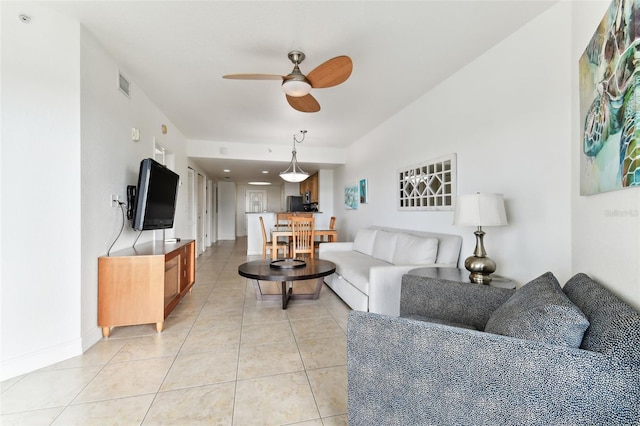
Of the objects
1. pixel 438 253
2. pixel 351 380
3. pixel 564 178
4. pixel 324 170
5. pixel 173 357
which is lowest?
pixel 173 357

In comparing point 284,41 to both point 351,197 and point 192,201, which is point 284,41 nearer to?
point 351,197

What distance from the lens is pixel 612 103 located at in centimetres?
123

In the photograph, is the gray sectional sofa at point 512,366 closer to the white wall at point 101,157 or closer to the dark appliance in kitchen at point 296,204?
the white wall at point 101,157

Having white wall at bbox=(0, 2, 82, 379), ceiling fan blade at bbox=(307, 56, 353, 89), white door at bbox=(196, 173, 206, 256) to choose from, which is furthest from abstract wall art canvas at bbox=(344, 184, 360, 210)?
white wall at bbox=(0, 2, 82, 379)

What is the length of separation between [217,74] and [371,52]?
5.31ft

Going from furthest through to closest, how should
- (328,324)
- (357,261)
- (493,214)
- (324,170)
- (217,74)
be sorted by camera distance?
(324,170) → (357,261) → (217,74) → (328,324) → (493,214)

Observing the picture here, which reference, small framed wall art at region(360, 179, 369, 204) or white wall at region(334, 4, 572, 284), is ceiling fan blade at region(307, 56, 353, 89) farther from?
small framed wall art at region(360, 179, 369, 204)

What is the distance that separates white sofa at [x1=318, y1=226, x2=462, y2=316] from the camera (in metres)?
2.66

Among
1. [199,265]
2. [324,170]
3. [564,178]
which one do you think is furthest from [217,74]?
[324,170]

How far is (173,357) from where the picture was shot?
2.15 meters

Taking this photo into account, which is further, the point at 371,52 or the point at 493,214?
the point at 371,52

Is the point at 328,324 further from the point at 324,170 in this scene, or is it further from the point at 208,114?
the point at 324,170

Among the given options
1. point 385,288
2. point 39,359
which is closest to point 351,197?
point 385,288

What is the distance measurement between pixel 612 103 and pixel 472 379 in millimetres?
1311
